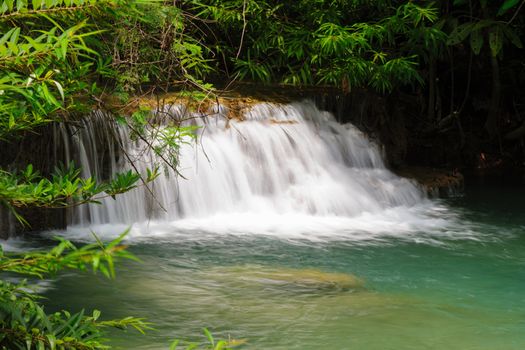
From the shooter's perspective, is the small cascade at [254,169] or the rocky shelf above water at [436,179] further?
the rocky shelf above water at [436,179]

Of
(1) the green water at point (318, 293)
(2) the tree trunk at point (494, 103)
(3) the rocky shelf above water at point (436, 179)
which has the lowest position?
(1) the green water at point (318, 293)

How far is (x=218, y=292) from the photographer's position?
4.90 meters

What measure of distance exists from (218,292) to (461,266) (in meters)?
1.95

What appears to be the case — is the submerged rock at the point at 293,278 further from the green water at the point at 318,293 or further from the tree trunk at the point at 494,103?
the tree trunk at the point at 494,103

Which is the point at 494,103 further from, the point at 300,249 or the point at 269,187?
the point at 300,249

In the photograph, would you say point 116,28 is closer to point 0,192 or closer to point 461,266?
point 0,192

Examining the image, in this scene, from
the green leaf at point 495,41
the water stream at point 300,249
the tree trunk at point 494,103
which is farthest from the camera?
the tree trunk at point 494,103

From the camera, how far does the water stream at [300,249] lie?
4.41 m

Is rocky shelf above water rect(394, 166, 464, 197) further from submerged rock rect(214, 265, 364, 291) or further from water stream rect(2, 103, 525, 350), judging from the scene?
submerged rock rect(214, 265, 364, 291)

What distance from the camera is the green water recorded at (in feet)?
14.0

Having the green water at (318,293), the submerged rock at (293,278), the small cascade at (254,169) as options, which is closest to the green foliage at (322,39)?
the small cascade at (254,169)

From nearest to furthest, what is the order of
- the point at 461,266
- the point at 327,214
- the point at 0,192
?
the point at 0,192, the point at 461,266, the point at 327,214

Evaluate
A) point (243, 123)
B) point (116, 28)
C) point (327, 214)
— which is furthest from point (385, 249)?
point (116, 28)

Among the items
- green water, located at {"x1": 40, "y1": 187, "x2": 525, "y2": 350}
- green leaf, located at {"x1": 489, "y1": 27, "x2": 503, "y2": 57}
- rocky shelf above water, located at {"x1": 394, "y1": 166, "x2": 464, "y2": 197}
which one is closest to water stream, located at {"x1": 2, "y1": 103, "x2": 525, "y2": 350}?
green water, located at {"x1": 40, "y1": 187, "x2": 525, "y2": 350}
